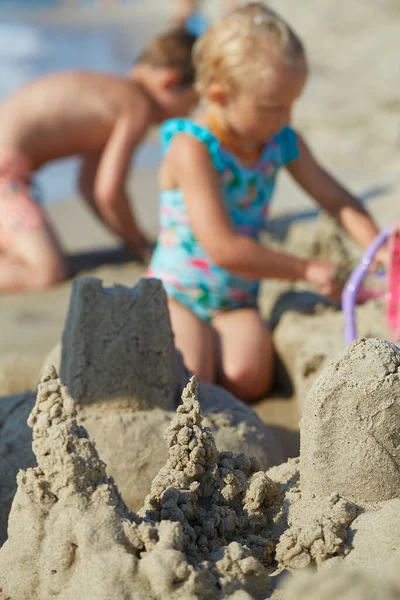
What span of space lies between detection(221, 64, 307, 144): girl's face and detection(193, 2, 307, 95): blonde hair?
0.03 m

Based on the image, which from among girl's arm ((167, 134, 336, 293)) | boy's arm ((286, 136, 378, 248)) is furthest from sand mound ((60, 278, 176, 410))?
boy's arm ((286, 136, 378, 248))

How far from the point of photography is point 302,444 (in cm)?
156

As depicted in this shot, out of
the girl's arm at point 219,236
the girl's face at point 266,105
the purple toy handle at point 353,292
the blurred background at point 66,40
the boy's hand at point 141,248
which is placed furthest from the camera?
the blurred background at point 66,40

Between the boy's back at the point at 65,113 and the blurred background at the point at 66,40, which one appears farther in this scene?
the blurred background at the point at 66,40

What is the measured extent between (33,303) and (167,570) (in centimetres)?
300

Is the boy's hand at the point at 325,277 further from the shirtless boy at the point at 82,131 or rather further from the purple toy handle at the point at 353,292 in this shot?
the shirtless boy at the point at 82,131

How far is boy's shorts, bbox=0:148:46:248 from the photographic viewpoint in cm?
446

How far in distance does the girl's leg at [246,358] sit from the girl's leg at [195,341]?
4cm

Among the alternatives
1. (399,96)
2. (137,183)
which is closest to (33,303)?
(137,183)

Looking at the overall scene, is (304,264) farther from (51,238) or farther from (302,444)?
(51,238)

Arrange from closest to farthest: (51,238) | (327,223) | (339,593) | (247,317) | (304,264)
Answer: (339,593) < (304,264) < (247,317) < (327,223) < (51,238)

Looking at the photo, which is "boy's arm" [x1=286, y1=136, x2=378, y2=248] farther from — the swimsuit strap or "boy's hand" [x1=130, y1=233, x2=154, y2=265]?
"boy's hand" [x1=130, y1=233, x2=154, y2=265]

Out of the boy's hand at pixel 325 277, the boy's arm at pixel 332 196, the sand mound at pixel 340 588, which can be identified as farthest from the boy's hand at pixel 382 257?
the sand mound at pixel 340 588

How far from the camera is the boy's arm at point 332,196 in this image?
3.34 m
